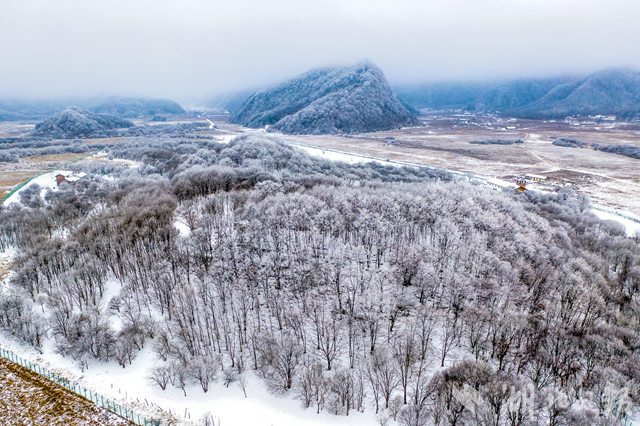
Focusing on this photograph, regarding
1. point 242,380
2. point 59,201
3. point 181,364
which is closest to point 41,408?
point 181,364

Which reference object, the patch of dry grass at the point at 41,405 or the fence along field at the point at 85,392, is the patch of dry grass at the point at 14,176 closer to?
the fence along field at the point at 85,392

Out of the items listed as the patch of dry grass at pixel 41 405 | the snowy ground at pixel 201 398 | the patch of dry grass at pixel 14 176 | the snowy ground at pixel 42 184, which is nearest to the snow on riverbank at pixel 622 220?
the snowy ground at pixel 201 398

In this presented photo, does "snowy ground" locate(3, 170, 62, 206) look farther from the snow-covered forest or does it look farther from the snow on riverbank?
the snow on riverbank

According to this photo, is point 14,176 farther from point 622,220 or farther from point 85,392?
point 622,220

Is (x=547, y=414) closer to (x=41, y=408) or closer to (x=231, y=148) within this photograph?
(x=41, y=408)

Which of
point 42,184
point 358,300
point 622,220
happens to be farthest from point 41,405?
point 622,220

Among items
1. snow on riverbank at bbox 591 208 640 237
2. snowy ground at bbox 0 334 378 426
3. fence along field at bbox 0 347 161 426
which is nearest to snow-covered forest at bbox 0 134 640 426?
snowy ground at bbox 0 334 378 426
